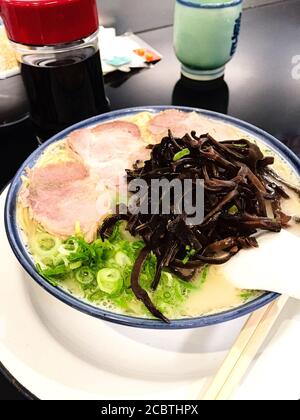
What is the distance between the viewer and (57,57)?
4.60 ft

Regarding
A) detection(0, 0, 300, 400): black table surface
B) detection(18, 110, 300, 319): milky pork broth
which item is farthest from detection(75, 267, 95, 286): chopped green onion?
detection(0, 0, 300, 400): black table surface

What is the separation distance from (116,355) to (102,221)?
0.34 m

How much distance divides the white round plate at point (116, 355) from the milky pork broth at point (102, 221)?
0.14 metres

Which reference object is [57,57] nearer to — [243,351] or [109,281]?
[109,281]

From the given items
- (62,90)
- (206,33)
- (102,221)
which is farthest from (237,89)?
(102,221)

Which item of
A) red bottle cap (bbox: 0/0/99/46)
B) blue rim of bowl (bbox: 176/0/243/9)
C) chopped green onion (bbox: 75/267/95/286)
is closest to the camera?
chopped green onion (bbox: 75/267/95/286)

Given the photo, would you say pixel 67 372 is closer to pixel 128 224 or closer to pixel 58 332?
pixel 58 332

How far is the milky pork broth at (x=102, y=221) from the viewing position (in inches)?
36.6

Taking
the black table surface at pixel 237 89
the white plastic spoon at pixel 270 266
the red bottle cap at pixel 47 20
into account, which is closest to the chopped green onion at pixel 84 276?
the white plastic spoon at pixel 270 266

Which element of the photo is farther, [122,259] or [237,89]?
[237,89]

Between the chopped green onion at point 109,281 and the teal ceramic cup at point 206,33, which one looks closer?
the chopped green onion at point 109,281

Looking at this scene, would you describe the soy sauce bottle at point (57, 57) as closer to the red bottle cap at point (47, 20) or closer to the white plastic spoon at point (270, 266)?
the red bottle cap at point (47, 20)

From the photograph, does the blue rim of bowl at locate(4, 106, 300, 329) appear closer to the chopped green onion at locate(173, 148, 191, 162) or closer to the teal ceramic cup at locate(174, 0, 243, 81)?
the chopped green onion at locate(173, 148, 191, 162)

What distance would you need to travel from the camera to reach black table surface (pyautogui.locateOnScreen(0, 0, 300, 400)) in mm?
1716
